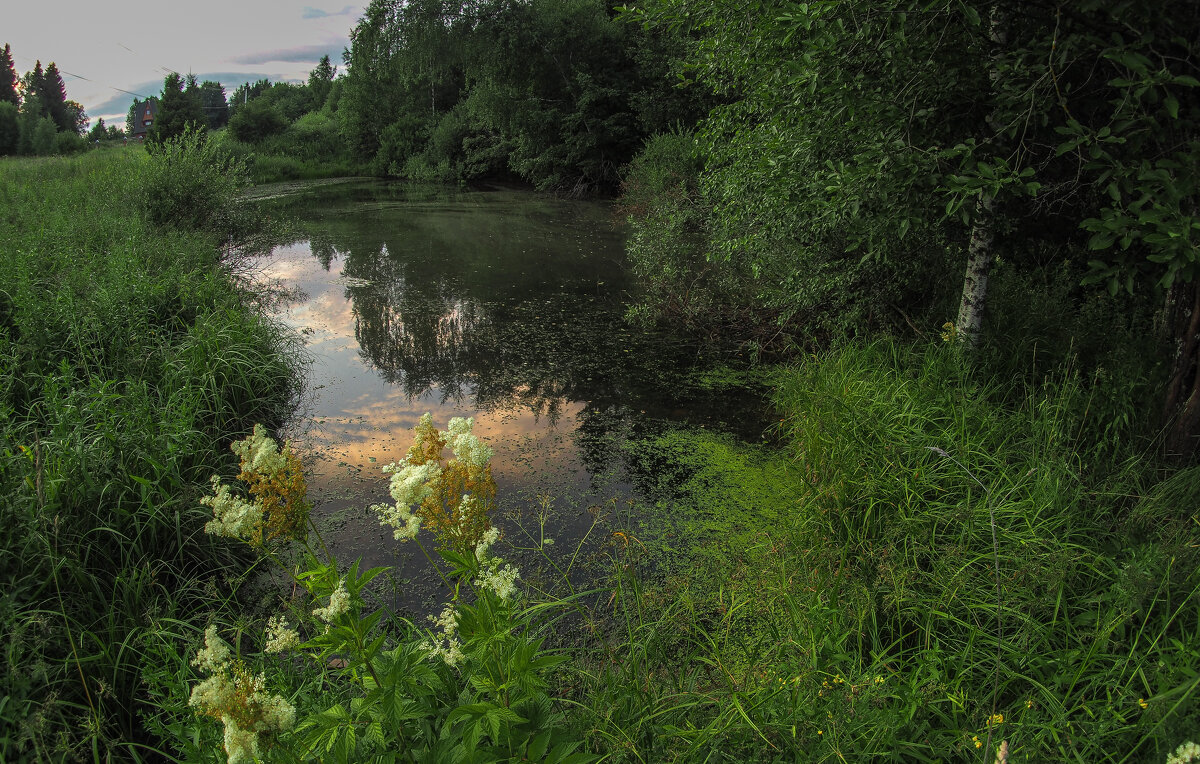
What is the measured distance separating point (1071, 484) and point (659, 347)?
399 cm

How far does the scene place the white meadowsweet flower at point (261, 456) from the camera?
156 centimetres

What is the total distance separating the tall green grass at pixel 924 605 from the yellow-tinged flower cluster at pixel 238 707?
2.73ft

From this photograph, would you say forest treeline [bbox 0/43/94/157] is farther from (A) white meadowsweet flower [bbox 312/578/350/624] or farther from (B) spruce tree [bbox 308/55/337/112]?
(A) white meadowsweet flower [bbox 312/578/350/624]

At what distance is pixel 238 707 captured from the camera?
3.77 feet

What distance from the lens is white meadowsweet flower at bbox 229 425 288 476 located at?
61.3 inches

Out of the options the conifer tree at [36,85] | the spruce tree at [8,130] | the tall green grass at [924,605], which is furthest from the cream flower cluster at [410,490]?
the conifer tree at [36,85]

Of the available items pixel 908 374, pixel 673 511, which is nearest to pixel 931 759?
pixel 673 511

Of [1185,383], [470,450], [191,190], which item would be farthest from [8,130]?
[1185,383]

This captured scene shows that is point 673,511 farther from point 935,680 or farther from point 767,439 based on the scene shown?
point 935,680

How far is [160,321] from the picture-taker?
15.7 feet

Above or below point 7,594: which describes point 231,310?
above

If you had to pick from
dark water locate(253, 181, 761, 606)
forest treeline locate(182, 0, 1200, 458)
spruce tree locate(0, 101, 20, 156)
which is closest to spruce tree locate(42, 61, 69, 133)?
spruce tree locate(0, 101, 20, 156)

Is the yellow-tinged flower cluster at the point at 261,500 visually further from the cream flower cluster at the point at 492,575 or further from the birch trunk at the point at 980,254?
the birch trunk at the point at 980,254

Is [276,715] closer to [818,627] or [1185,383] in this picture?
[818,627]
